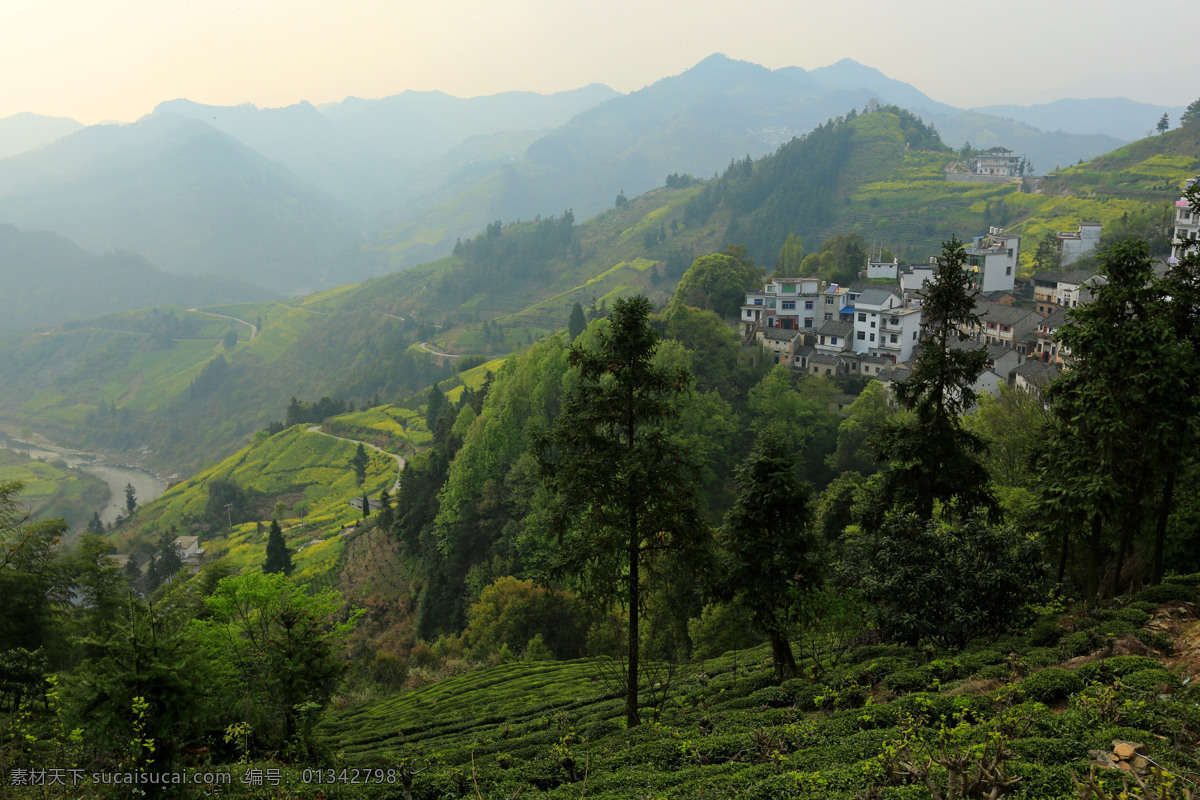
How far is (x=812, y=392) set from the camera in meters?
65.2

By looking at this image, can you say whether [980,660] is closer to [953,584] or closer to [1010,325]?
[953,584]

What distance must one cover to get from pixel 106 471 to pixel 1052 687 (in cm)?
20731

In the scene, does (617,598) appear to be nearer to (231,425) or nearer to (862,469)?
(862,469)

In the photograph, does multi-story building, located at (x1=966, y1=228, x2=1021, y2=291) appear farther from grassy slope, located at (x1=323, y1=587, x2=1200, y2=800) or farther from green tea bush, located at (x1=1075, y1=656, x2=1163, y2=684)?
green tea bush, located at (x1=1075, y1=656, x2=1163, y2=684)

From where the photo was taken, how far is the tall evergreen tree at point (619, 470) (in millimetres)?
16547

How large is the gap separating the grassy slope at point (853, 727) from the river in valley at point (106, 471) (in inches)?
6125

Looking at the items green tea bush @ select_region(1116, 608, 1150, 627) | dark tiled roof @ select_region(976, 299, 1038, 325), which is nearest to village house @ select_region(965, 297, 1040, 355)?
dark tiled roof @ select_region(976, 299, 1038, 325)

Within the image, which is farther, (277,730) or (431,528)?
(431,528)

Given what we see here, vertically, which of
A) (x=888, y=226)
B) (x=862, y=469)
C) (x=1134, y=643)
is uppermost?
(x=888, y=226)

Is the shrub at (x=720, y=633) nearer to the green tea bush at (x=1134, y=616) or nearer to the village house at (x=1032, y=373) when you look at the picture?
the green tea bush at (x=1134, y=616)

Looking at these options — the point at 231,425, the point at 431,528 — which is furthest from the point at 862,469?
the point at 231,425

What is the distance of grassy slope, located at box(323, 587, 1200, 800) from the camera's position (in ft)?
35.0

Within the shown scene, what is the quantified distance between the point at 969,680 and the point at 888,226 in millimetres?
146578

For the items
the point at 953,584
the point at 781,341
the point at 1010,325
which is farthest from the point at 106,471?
the point at 953,584
